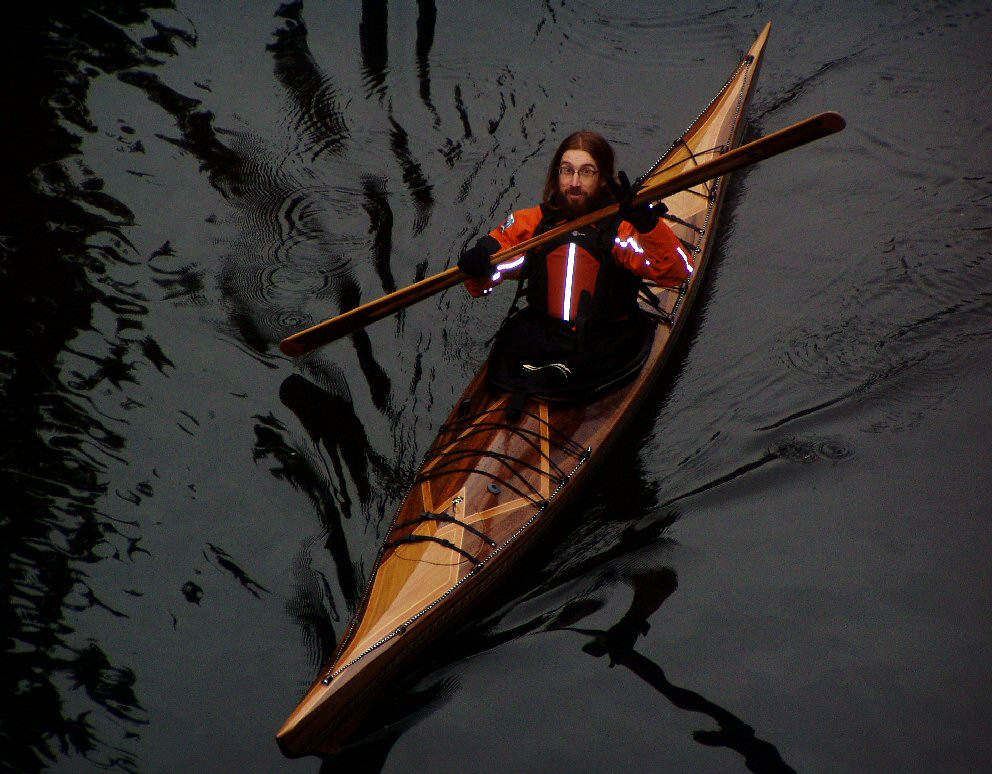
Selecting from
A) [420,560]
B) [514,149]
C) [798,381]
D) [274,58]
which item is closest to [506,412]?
[420,560]

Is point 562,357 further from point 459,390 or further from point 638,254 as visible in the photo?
point 459,390

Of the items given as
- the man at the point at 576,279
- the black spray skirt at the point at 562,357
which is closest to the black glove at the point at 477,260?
A: the man at the point at 576,279

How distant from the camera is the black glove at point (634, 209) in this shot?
12.6ft

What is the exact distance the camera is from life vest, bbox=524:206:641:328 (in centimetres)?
416

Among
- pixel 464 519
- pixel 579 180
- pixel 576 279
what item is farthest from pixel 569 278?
pixel 464 519

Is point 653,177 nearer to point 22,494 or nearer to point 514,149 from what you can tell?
point 514,149

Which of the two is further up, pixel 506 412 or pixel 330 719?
pixel 506 412

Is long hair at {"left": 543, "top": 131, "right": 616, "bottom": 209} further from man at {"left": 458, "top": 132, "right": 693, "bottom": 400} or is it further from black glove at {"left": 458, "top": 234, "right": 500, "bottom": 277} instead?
black glove at {"left": 458, "top": 234, "right": 500, "bottom": 277}

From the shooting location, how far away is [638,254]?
4102 mm

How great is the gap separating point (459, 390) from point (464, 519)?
1.05 m

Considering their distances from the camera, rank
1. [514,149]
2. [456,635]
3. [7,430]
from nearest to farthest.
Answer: [456,635], [7,430], [514,149]

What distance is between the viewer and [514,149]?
629cm

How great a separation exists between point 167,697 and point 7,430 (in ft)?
5.26

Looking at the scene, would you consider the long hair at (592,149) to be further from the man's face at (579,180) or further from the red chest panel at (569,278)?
the red chest panel at (569,278)
